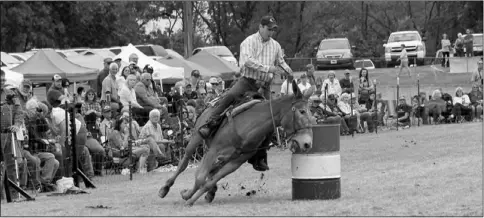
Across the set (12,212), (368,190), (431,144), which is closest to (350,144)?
(431,144)

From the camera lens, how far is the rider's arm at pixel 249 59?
44.2ft

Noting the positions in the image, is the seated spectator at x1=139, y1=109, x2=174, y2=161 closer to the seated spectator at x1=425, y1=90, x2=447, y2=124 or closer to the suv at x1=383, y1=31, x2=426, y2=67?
the seated spectator at x1=425, y1=90, x2=447, y2=124

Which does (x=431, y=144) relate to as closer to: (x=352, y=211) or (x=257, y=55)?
(x=257, y=55)

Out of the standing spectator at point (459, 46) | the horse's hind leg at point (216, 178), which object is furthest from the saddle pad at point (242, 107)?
the standing spectator at point (459, 46)

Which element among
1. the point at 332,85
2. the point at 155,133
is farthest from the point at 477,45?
the point at 155,133

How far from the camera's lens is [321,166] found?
515 inches

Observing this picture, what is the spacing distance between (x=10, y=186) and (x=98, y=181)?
3.45 meters

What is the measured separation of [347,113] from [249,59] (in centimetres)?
1526

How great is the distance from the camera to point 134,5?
257ft

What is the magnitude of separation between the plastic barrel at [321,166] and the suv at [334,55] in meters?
38.2

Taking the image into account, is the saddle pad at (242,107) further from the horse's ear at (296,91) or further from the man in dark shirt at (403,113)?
the man in dark shirt at (403,113)

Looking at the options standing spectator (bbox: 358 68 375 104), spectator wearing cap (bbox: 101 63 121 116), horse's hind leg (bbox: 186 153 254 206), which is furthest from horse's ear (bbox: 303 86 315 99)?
standing spectator (bbox: 358 68 375 104)

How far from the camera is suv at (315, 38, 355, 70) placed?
51312 millimetres

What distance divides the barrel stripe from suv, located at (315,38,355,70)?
38243 millimetres
